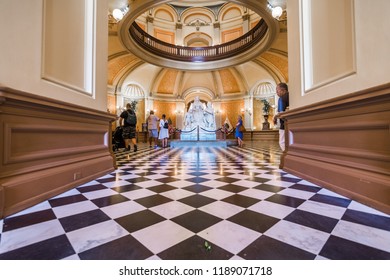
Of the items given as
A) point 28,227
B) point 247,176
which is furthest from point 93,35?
point 247,176

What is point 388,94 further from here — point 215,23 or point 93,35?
point 215,23

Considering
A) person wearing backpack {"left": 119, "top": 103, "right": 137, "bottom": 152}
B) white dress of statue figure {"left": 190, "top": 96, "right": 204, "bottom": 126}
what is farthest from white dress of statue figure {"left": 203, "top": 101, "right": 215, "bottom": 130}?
person wearing backpack {"left": 119, "top": 103, "right": 137, "bottom": 152}

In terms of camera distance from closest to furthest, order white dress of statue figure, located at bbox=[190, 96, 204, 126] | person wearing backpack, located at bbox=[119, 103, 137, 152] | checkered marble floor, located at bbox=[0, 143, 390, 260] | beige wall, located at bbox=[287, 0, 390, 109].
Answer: checkered marble floor, located at bbox=[0, 143, 390, 260] < beige wall, located at bbox=[287, 0, 390, 109] < person wearing backpack, located at bbox=[119, 103, 137, 152] < white dress of statue figure, located at bbox=[190, 96, 204, 126]

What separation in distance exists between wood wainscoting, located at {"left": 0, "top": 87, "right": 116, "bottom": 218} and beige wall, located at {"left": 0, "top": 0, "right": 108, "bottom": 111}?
0.17 meters

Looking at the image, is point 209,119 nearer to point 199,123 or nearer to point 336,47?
point 199,123

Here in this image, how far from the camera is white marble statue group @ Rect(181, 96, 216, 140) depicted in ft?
40.0

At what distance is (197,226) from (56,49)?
2526mm

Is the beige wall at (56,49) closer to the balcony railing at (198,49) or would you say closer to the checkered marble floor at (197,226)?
the checkered marble floor at (197,226)

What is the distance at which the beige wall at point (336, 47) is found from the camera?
1.63 metres

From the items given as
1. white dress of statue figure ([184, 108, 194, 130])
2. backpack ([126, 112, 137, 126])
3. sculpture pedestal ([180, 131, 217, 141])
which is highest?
white dress of statue figure ([184, 108, 194, 130])

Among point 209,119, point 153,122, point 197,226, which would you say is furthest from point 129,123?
point 209,119

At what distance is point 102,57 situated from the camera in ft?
10.0

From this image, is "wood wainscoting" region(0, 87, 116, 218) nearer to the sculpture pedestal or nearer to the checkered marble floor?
the checkered marble floor

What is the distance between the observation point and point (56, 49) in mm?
2146
